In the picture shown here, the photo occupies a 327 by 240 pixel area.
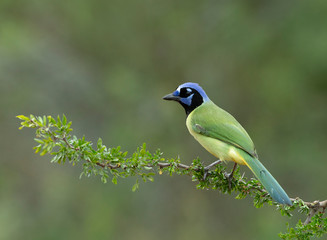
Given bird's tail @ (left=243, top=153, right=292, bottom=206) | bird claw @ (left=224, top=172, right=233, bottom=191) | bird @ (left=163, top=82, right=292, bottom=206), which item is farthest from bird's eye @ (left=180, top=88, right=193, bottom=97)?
bird claw @ (left=224, top=172, right=233, bottom=191)

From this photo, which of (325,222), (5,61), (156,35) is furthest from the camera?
(156,35)

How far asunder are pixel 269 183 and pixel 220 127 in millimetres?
915

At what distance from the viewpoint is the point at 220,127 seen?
4531 millimetres

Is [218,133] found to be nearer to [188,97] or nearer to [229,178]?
[188,97]

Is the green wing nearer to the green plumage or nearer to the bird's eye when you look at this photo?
the green plumage

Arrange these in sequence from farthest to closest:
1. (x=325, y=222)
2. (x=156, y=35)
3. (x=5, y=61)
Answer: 1. (x=156, y=35)
2. (x=5, y=61)
3. (x=325, y=222)

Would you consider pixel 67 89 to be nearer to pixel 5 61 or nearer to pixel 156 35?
pixel 5 61

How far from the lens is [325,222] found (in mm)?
3305

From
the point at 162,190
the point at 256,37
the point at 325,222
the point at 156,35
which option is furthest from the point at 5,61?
the point at 325,222

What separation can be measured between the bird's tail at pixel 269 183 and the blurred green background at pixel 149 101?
5896mm

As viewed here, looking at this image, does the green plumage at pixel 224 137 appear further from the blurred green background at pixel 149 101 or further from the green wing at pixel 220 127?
the blurred green background at pixel 149 101

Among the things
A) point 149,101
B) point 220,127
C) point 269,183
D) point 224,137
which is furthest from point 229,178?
point 149,101

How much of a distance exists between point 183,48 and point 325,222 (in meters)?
7.67

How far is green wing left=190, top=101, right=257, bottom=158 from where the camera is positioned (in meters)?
4.27
